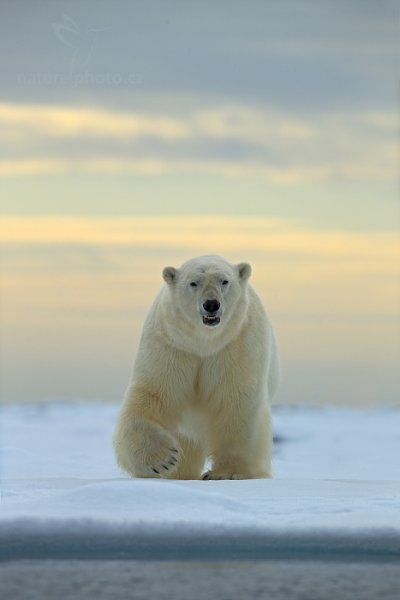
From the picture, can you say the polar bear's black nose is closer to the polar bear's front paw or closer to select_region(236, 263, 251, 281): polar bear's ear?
select_region(236, 263, 251, 281): polar bear's ear

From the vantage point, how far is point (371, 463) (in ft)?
39.9

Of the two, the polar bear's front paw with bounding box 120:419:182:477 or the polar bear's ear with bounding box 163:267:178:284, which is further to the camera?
the polar bear's ear with bounding box 163:267:178:284

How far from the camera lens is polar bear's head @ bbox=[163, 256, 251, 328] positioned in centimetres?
621

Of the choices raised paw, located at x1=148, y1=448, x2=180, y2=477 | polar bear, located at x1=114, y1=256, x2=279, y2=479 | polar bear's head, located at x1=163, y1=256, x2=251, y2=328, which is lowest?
raised paw, located at x1=148, y1=448, x2=180, y2=477

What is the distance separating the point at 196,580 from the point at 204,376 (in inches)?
108

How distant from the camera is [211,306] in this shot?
6.17m

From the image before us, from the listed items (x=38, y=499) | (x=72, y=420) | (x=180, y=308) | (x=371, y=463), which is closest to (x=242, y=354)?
(x=180, y=308)

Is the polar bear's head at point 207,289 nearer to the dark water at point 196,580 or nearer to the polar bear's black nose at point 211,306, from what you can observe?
the polar bear's black nose at point 211,306

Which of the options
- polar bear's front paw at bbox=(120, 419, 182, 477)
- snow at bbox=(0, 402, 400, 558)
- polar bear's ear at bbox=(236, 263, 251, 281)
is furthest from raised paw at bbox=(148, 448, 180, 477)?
polar bear's ear at bbox=(236, 263, 251, 281)

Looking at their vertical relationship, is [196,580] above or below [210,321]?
below

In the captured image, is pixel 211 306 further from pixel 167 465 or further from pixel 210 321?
pixel 167 465

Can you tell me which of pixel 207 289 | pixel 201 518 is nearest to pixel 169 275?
pixel 207 289

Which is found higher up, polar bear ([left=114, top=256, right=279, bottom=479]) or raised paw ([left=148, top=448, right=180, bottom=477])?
polar bear ([left=114, top=256, right=279, bottom=479])

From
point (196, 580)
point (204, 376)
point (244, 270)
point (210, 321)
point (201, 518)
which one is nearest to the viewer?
point (196, 580)
